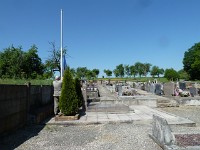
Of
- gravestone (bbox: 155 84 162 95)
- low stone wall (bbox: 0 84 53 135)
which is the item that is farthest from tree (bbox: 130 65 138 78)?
low stone wall (bbox: 0 84 53 135)

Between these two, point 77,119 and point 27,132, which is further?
point 77,119

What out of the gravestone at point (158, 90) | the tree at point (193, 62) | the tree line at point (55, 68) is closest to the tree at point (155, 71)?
the tree line at point (55, 68)

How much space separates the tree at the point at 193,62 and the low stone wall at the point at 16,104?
93.2m

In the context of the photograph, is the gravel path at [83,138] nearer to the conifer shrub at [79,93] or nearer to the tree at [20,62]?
the conifer shrub at [79,93]

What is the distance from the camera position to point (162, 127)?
296 inches

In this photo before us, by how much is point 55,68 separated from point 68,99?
2251 centimetres

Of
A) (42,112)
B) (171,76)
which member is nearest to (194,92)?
(42,112)

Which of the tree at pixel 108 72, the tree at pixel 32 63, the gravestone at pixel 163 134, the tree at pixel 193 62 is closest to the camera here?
the gravestone at pixel 163 134

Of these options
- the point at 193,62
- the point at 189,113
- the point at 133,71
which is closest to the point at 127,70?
the point at 133,71

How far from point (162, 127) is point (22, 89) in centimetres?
587

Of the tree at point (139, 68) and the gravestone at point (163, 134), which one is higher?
the tree at point (139, 68)

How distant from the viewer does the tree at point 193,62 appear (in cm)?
10250

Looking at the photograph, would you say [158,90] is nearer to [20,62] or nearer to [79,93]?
[79,93]

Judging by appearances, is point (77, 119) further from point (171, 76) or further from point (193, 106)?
point (171, 76)
